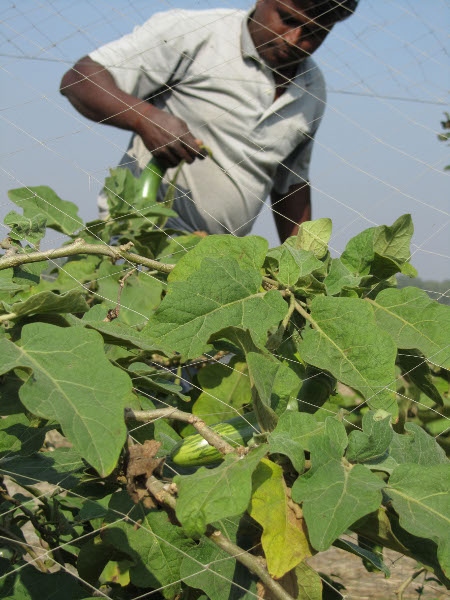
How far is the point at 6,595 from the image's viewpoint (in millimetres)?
1078

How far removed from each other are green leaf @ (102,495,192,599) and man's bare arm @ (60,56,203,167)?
1539mm

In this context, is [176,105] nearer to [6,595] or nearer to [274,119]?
[274,119]

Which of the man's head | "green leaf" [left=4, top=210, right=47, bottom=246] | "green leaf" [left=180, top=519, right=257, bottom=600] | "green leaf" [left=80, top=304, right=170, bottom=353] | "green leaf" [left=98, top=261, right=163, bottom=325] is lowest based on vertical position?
"green leaf" [left=98, top=261, right=163, bottom=325]

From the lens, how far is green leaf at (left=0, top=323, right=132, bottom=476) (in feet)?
2.71

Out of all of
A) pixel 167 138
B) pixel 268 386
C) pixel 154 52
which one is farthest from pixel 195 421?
pixel 154 52

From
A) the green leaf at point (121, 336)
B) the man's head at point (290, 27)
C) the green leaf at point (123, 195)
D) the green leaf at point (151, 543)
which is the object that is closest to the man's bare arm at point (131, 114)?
the green leaf at point (123, 195)

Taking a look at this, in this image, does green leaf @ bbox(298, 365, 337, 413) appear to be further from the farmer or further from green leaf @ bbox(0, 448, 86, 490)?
the farmer

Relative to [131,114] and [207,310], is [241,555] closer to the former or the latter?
[207,310]

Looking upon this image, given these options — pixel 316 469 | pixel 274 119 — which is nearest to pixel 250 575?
pixel 316 469

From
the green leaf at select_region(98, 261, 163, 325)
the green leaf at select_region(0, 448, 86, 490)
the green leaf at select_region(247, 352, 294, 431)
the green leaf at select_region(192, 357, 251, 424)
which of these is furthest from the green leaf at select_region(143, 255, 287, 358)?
the green leaf at select_region(98, 261, 163, 325)

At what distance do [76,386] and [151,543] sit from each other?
0.33m

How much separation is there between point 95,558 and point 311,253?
530mm

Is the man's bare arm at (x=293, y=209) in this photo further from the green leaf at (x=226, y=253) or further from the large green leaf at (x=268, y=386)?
the large green leaf at (x=268, y=386)

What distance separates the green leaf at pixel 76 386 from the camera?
0.83 metres
